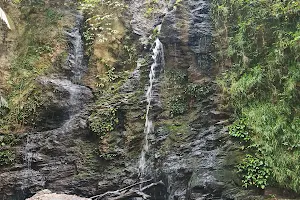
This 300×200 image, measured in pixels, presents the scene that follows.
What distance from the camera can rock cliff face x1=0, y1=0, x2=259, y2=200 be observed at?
7.73 m

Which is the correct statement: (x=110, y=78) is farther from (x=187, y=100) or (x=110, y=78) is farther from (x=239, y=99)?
(x=239, y=99)

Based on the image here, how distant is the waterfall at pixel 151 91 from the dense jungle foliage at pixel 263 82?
6.55 ft

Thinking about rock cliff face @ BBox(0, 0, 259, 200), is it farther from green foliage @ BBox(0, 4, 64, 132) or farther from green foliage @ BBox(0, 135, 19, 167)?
green foliage @ BBox(0, 4, 64, 132)

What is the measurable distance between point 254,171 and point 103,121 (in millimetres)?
4776

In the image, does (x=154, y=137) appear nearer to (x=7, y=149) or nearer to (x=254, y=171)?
(x=254, y=171)

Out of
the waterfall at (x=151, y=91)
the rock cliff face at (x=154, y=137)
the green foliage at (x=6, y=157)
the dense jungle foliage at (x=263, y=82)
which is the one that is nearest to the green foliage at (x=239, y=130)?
the dense jungle foliage at (x=263, y=82)

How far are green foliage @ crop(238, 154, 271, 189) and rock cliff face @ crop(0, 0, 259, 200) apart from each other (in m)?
0.22

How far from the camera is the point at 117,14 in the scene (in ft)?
41.7

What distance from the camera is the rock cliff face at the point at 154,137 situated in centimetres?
773

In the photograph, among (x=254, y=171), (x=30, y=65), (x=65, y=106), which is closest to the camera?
(x=254, y=171)

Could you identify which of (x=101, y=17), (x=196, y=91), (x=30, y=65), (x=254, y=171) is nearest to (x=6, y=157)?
(x=30, y=65)

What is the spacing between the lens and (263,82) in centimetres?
827

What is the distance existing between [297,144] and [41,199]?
18.0 feet

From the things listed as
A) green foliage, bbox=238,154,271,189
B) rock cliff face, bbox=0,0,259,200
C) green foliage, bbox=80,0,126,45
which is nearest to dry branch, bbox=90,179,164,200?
rock cliff face, bbox=0,0,259,200
